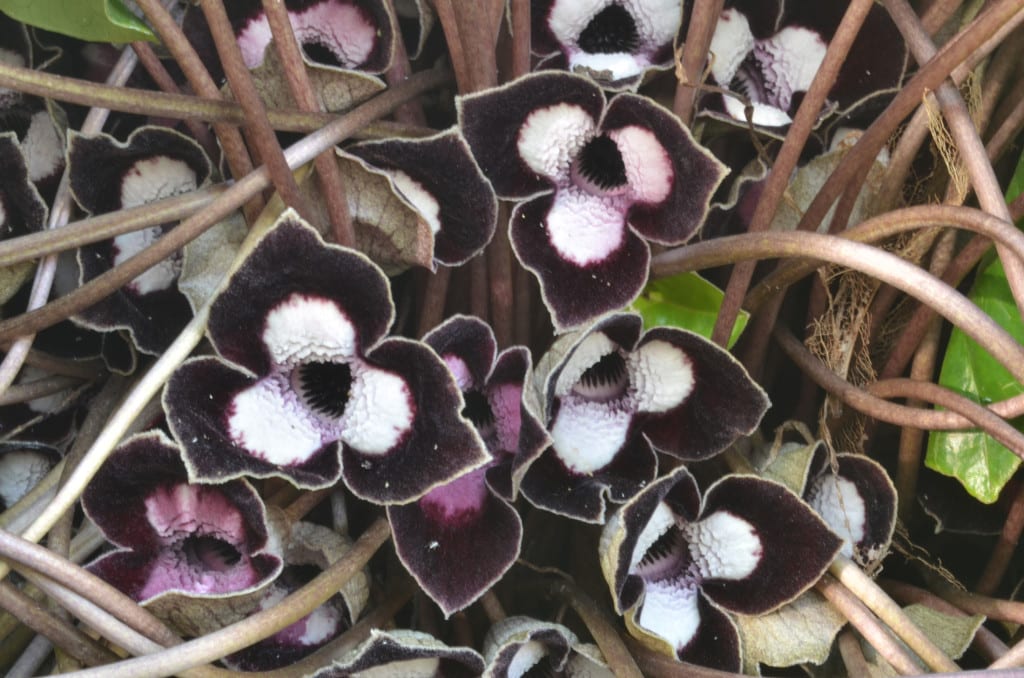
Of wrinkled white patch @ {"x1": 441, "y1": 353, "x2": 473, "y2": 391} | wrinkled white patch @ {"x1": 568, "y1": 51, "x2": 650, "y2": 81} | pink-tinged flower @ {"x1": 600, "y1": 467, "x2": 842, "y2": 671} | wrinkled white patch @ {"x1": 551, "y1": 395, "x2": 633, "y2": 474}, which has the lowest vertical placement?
pink-tinged flower @ {"x1": 600, "y1": 467, "x2": 842, "y2": 671}

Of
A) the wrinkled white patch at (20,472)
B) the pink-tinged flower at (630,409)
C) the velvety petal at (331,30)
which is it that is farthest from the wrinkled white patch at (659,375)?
the wrinkled white patch at (20,472)

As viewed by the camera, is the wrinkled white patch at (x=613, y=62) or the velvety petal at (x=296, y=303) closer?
the velvety petal at (x=296, y=303)

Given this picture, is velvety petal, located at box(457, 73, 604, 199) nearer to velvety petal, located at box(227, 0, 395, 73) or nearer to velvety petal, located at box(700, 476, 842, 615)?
velvety petal, located at box(227, 0, 395, 73)

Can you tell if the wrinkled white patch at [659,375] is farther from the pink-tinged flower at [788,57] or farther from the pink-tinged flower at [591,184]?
the pink-tinged flower at [788,57]

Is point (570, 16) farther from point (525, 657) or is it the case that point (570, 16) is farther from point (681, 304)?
point (525, 657)

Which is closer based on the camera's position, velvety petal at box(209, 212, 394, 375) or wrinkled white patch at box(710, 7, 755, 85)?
velvety petal at box(209, 212, 394, 375)

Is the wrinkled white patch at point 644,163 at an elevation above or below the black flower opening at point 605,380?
above

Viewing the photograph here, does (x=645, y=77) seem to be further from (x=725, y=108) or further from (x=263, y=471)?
(x=263, y=471)

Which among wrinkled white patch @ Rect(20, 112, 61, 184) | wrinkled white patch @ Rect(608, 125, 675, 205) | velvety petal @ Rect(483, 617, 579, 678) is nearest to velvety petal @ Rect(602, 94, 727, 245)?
wrinkled white patch @ Rect(608, 125, 675, 205)
